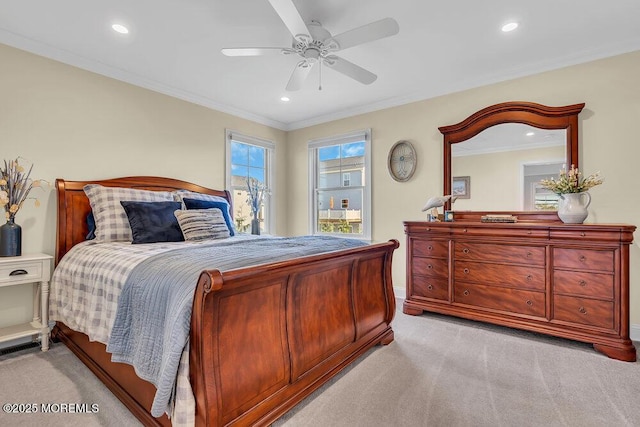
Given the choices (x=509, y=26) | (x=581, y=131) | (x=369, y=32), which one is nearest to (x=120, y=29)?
(x=369, y=32)

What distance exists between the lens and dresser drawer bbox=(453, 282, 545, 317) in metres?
2.77

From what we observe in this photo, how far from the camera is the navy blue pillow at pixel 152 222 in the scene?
2645mm

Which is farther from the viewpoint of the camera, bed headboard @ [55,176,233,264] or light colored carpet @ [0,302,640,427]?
bed headboard @ [55,176,233,264]

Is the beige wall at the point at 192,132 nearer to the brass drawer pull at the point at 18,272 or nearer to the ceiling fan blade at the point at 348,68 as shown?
the brass drawer pull at the point at 18,272

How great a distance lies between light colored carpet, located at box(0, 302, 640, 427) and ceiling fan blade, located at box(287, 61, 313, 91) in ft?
7.75

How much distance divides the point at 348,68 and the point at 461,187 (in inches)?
78.2

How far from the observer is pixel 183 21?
2.41 metres

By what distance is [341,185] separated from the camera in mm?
4812

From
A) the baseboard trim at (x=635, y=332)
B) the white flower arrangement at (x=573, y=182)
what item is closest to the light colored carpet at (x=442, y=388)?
the baseboard trim at (x=635, y=332)

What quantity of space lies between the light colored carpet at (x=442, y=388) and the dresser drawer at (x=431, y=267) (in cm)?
77

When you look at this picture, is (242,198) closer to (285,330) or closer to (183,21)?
(183,21)

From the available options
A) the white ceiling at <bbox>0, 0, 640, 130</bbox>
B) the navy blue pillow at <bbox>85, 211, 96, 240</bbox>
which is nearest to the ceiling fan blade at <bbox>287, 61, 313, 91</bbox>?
the white ceiling at <bbox>0, 0, 640, 130</bbox>

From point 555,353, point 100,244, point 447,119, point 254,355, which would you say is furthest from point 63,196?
point 555,353

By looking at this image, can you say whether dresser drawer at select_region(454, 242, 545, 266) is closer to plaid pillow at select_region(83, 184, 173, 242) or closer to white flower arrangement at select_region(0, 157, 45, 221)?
plaid pillow at select_region(83, 184, 173, 242)
